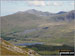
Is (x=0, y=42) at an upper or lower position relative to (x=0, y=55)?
upper

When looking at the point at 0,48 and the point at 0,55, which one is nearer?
the point at 0,55

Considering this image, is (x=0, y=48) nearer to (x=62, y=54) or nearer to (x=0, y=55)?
(x=0, y=55)

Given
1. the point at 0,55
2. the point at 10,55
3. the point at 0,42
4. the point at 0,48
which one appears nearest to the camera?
the point at 0,55

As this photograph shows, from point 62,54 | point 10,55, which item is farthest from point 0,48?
point 62,54

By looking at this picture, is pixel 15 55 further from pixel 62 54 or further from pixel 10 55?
pixel 62 54

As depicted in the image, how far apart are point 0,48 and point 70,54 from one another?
149ft

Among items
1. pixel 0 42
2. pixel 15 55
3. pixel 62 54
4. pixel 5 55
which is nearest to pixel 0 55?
pixel 5 55

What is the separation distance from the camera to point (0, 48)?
74312 mm

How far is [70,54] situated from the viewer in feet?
114

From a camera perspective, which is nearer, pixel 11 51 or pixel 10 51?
pixel 10 51

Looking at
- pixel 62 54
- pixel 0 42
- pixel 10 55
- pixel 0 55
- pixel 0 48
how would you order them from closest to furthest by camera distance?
pixel 62 54 → pixel 0 55 → pixel 10 55 → pixel 0 48 → pixel 0 42

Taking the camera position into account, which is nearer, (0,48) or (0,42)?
(0,48)

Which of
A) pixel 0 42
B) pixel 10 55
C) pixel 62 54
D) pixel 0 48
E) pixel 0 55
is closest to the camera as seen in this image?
pixel 62 54

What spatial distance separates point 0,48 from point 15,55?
8.65m
